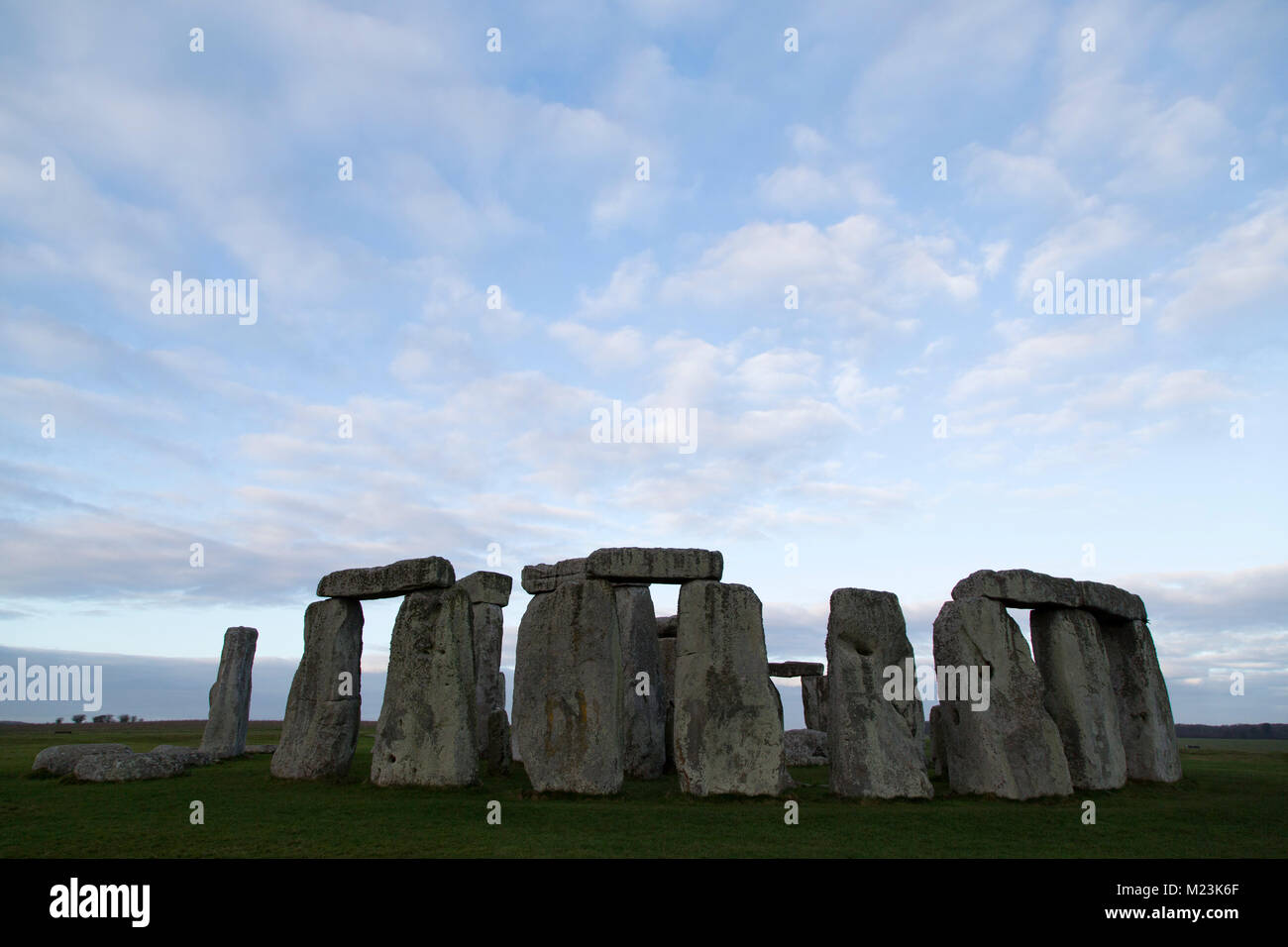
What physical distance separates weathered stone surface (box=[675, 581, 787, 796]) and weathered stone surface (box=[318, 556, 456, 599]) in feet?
12.9

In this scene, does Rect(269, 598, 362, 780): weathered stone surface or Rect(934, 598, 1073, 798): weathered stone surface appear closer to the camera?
Rect(934, 598, 1073, 798): weathered stone surface

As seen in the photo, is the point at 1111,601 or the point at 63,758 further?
the point at 1111,601

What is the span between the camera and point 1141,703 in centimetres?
1441

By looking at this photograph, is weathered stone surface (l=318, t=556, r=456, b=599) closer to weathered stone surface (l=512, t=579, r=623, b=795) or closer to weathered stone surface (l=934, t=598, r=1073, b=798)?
weathered stone surface (l=512, t=579, r=623, b=795)

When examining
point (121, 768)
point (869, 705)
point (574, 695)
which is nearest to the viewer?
point (869, 705)

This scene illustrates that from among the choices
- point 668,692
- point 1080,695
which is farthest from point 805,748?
point 1080,695

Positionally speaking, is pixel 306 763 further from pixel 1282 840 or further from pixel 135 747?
pixel 1282 840

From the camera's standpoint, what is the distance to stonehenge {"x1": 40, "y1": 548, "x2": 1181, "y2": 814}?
37.1ft

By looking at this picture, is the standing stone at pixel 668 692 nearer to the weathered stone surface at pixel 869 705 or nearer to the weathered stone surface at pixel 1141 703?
the weathered stone surface at pixel 869 705

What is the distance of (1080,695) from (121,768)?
1469cm

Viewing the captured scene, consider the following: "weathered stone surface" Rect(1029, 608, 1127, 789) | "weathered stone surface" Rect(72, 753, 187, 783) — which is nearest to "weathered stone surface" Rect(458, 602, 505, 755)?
"weathered stone surface" Rect(72, 753, 187, 783)

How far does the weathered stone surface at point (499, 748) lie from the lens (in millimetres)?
15203

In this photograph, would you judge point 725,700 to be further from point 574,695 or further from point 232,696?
point 232,696

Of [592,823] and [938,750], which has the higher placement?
[592,823]
